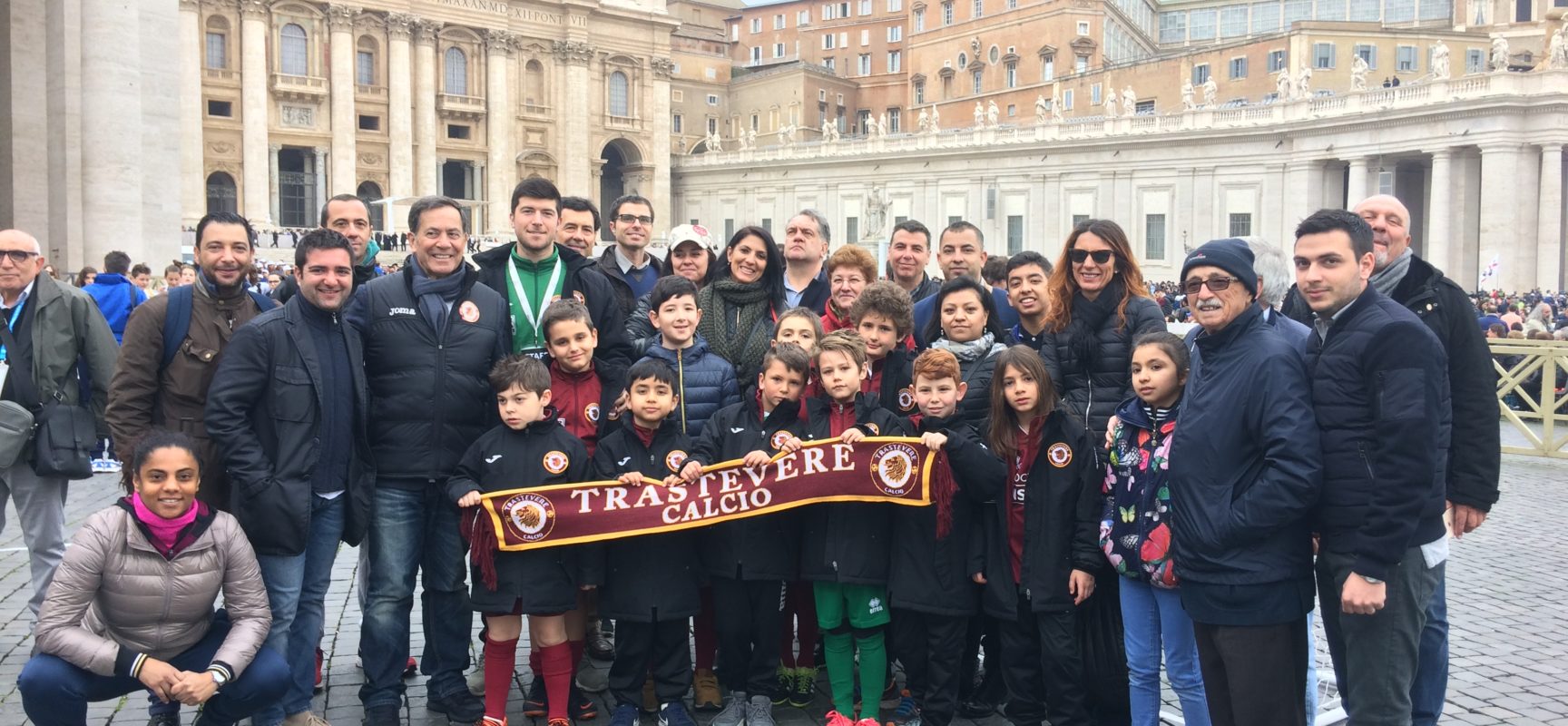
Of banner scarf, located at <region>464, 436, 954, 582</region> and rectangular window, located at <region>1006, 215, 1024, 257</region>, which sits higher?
rectangular window, located at <region>1006, 215, 1024, 257</region>

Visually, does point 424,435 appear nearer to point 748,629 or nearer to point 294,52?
point 748,629

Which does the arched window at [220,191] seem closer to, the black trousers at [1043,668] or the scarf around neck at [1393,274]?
the black trousers at [1043,668]

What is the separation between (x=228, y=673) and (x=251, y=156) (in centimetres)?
5440

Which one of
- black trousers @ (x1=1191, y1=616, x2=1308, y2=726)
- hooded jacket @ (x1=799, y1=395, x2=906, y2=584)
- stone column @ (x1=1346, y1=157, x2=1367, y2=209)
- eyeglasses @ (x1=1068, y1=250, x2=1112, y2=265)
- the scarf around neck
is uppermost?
stone column @ (x1=1346, y1=157, x2=1367, y2=209)

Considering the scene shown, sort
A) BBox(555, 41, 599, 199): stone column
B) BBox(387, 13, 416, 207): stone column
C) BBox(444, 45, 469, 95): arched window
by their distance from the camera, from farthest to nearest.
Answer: BBox(555, 41, 599, 199): stone column → BBox(444, 45, 469, 95): arched window → BBox(387, 13, 416, 207): stone column

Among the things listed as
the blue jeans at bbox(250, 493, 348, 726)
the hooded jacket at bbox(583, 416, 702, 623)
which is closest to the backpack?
the blue jeans at bbox(250, 493, 348, 726)

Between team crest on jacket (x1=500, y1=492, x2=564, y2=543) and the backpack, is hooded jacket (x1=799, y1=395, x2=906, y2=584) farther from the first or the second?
the backpack

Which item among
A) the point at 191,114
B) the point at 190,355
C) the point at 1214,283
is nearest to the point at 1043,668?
the point at 1214,283

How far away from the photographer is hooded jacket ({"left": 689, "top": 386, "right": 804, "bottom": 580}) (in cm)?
573

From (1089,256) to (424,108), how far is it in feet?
191

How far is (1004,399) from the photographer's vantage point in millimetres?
5539

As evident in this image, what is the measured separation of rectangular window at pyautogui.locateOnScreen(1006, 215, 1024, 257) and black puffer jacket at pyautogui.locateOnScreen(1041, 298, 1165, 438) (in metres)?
49.3

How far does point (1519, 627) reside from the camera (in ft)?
Result: 24.2

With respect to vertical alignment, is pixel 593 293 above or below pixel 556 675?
above
